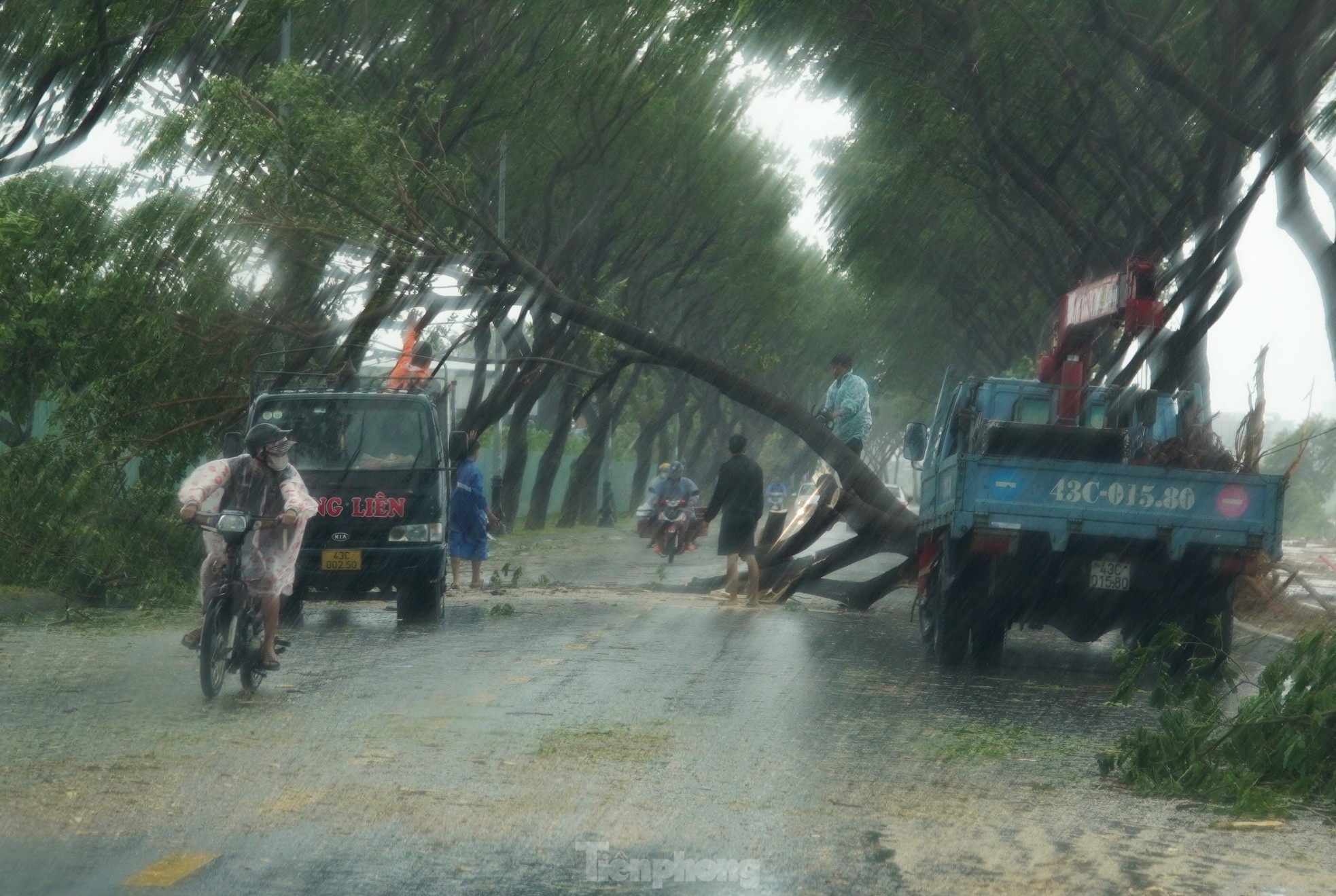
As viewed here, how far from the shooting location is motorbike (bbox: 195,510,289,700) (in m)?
9.58

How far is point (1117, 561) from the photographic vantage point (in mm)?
12250

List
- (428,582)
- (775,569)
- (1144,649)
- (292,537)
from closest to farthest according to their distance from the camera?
(1144,649), (292,537), (428,582), (775,569)

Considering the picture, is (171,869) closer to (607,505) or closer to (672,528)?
(672,528)

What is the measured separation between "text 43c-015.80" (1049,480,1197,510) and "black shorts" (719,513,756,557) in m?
7.06

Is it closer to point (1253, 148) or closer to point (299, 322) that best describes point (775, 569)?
point (299, 322)

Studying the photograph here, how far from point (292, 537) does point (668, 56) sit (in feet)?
57.1

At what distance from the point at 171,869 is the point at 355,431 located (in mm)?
10226

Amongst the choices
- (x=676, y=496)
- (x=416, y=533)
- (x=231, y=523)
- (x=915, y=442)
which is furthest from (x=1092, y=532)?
(x=676, y=496)

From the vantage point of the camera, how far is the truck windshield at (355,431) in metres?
15.4

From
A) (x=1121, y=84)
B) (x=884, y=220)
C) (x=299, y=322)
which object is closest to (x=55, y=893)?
(x=299, y=322)

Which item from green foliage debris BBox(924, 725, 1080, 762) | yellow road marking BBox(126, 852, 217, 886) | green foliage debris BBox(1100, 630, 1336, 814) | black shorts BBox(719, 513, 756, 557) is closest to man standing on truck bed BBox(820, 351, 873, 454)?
black shorts BBox(719, 513, 756, 557)

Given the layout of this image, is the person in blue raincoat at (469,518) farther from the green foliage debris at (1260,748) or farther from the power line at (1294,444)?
the green foliage debris at (1260,748)

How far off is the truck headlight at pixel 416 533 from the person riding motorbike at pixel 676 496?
1442cm

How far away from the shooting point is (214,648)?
9.63 metres
